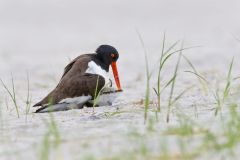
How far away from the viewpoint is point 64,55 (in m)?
15.0

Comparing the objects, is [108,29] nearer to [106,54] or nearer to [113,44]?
[113,44]

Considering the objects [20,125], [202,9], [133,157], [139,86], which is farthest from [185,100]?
[202,9]

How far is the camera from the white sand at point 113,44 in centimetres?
484

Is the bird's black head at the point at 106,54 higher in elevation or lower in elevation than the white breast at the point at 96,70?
higher

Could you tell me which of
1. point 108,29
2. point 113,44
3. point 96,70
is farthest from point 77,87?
point 108,29

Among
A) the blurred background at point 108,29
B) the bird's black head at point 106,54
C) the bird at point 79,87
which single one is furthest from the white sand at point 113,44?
the bird's black head at point 106,54

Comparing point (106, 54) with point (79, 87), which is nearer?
point (79, 87)

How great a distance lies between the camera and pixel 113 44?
15961 mm

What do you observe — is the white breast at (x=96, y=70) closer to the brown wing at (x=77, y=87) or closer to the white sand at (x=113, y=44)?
the brown wing at (x=77, y=87)

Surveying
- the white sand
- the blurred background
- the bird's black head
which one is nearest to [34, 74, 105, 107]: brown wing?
the white sand

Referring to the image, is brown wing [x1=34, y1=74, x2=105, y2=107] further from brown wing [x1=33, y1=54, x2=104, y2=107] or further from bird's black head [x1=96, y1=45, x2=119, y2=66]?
bird's black head [x1=96, y1=45, x2=119, y2=66]

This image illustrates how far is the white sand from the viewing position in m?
4.84

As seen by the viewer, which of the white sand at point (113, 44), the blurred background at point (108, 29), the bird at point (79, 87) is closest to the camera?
the white sand at point (113, 44)

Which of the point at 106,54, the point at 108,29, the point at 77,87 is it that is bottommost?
the point at 77,87
